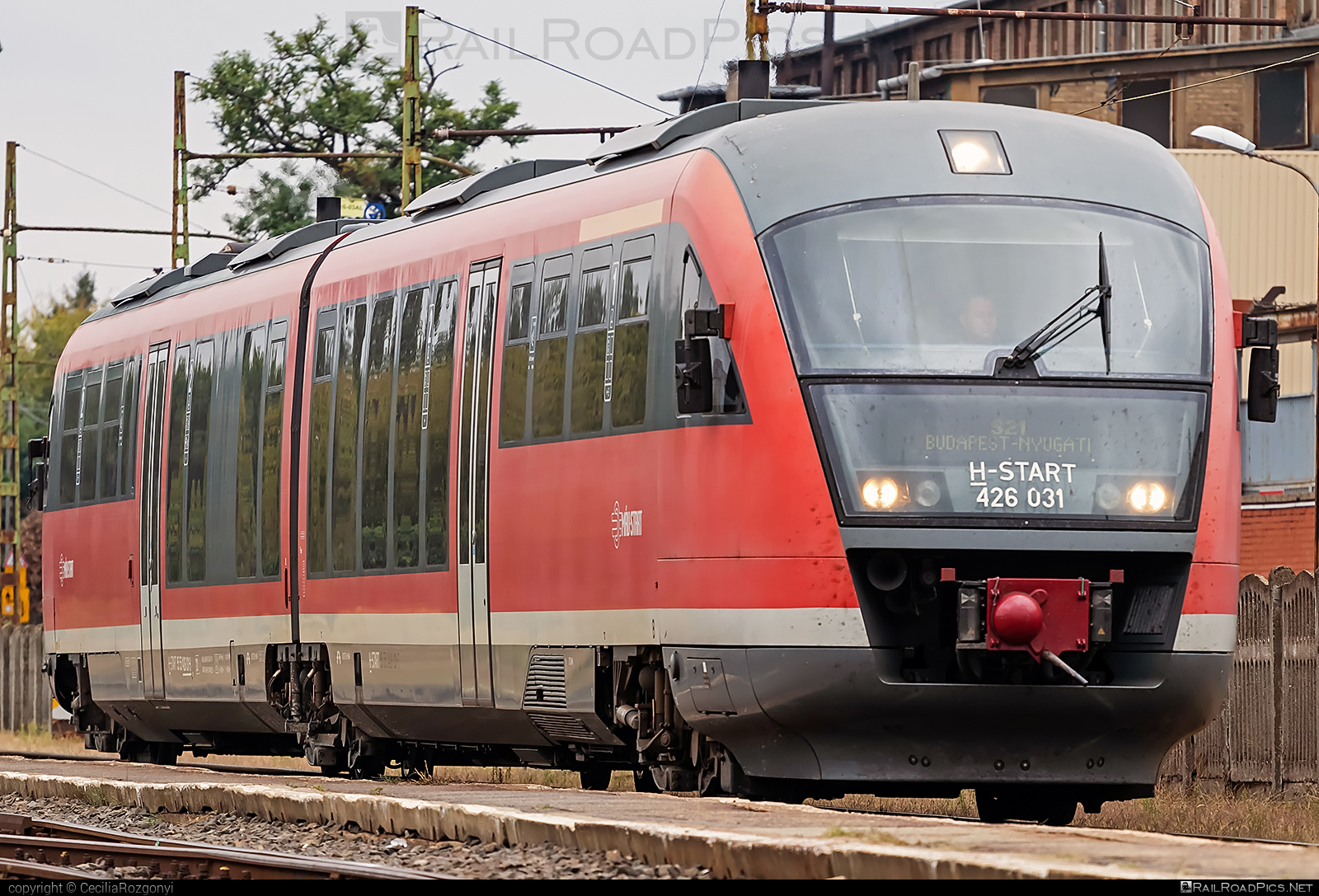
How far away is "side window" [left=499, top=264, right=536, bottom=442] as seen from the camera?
14758 mm

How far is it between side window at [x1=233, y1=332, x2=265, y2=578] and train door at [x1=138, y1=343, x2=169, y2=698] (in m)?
1.92

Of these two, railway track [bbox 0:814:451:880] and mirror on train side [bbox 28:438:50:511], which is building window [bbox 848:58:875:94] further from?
railway track [bbox 0:814:451:880]

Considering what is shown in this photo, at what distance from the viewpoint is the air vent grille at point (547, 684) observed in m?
14.2

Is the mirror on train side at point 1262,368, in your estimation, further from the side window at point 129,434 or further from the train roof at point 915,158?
the side window at point 129,434

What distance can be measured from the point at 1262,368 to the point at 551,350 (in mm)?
4034

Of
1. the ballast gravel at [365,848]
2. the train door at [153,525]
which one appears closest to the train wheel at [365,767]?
the ballast gravel at [365,848]

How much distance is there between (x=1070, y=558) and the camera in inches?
480

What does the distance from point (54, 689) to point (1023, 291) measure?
47.0 ft

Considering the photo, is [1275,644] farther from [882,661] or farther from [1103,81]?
[1103,81]

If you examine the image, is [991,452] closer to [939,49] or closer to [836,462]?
[836,462]

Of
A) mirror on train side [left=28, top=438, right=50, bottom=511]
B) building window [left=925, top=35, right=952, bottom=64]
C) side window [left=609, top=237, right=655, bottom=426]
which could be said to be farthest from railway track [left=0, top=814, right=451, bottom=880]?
building window [left=925, top=35, right=952, bottom=64]

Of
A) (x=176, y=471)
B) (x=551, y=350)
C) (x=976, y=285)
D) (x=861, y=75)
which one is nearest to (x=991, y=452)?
(x=976, y=285)

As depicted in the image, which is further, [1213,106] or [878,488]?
[1213,106]

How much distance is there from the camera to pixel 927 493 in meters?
12.0
